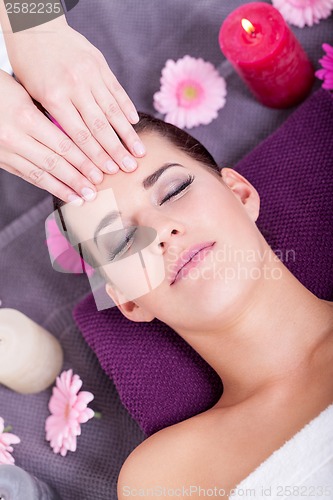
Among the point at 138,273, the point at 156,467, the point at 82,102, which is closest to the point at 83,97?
the point at 82,102

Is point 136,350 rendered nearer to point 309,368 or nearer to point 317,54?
point 309,368

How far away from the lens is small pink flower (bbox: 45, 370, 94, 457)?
1.06 metres

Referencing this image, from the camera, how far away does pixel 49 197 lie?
4.13 feet

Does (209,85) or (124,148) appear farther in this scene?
(209,85)

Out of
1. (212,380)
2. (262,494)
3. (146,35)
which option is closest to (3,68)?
(146,35)

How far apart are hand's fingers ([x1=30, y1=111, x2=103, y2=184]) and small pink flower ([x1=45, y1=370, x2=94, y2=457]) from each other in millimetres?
398

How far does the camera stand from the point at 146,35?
131 centimetres

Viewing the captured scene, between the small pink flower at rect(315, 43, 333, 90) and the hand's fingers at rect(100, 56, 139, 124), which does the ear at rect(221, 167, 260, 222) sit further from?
the small pink flower at rect(315, 43, 333, 90)

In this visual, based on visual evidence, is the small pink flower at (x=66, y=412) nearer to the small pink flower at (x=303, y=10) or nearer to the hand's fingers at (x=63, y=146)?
the hand's fingers at (x=63, y=146)

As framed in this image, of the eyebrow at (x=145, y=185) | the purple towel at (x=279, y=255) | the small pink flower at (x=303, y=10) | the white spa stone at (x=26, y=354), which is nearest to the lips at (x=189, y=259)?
the eyebrow at (x=145, y=185)

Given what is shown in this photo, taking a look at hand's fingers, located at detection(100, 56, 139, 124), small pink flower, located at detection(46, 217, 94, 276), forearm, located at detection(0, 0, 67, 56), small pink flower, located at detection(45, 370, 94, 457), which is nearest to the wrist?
forearm, located at detection(0, 0, 67, 56)

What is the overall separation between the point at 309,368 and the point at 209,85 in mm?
615

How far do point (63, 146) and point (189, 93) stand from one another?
0.48m

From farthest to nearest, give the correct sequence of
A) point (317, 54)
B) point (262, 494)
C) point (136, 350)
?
point (317, 54), point (136, 350), point (262, 494)
